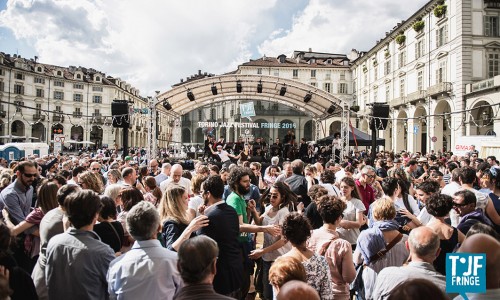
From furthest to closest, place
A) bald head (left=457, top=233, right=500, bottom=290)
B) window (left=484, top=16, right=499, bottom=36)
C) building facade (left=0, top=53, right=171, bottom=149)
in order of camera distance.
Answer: building facade (left=0, top=53, right=171, bottom=149), window (left=484, top=16, right=499, bottom=36), bald head (left=457, top=233, right=500, bottom=290)

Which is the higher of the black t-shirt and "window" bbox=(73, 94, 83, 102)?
"window" bbox=(73, 94, 83, 102)

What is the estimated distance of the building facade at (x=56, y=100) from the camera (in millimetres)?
54375

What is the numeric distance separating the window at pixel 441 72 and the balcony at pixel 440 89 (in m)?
0.92

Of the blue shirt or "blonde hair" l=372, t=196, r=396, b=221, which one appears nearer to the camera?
the blue shirt

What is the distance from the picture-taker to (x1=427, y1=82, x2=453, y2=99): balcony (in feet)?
91.9

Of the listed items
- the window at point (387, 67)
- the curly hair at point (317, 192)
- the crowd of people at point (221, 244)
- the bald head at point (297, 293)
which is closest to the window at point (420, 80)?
the window at point (387, 67)

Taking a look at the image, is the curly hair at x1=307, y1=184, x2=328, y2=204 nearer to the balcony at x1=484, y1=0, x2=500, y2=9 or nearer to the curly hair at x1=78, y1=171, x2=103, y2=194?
the curly hair at x1=78, y1=171, x2=103, y2=194

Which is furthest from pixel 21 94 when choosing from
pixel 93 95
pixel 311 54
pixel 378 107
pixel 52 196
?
pixel 52 196

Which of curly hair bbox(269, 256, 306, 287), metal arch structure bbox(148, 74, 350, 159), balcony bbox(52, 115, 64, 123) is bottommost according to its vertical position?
curly hair bbox(269, 256, 306, 287)

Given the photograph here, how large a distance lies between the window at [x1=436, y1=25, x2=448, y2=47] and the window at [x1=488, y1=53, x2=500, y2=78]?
12.0 feet

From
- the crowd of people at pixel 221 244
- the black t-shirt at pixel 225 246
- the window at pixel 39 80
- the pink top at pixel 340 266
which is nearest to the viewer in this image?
the crowd of people at pixel 221 244

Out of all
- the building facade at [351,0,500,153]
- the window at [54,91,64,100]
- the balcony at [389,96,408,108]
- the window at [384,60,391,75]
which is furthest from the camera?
the window at [54,91,64,100]

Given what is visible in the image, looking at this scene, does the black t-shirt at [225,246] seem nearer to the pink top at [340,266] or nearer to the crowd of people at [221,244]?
the crowd of people at [221,244]

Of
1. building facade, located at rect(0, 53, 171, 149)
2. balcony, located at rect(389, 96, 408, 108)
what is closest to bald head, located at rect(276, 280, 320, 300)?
balcony, located at rect(389, 96, 408, 108)
